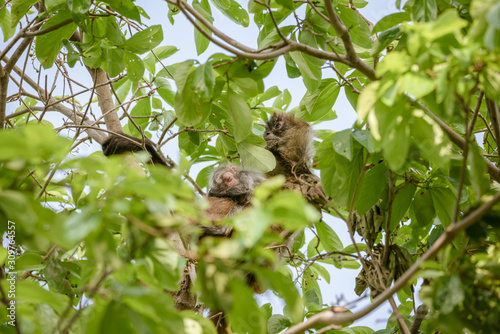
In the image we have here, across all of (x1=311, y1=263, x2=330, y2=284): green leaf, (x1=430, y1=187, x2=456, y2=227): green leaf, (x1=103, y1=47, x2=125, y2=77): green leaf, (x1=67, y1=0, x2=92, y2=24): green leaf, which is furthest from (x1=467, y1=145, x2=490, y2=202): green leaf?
(x1=311, y1=263, x2=330, y2=284): green leaf

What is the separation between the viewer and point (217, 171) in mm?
4805

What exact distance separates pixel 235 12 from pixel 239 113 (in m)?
1.36

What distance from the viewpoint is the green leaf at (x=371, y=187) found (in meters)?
2.52

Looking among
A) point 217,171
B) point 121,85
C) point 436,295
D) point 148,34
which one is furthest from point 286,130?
point 436,295

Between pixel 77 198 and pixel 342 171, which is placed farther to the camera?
pixel 77 198

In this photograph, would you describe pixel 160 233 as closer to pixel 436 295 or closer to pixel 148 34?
pixel 436 295

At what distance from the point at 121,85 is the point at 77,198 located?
163 cm

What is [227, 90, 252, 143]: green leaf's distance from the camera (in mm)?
2254

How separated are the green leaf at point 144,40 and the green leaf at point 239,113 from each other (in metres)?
0.94

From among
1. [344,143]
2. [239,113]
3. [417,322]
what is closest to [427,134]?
[344,143]

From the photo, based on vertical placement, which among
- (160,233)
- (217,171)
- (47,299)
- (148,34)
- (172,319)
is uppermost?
Result: (148,34)

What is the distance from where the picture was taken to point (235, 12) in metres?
3.37

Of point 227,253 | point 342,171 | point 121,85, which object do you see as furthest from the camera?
point 121,85

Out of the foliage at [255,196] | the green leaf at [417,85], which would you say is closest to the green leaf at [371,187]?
the foliage at [255,196]
